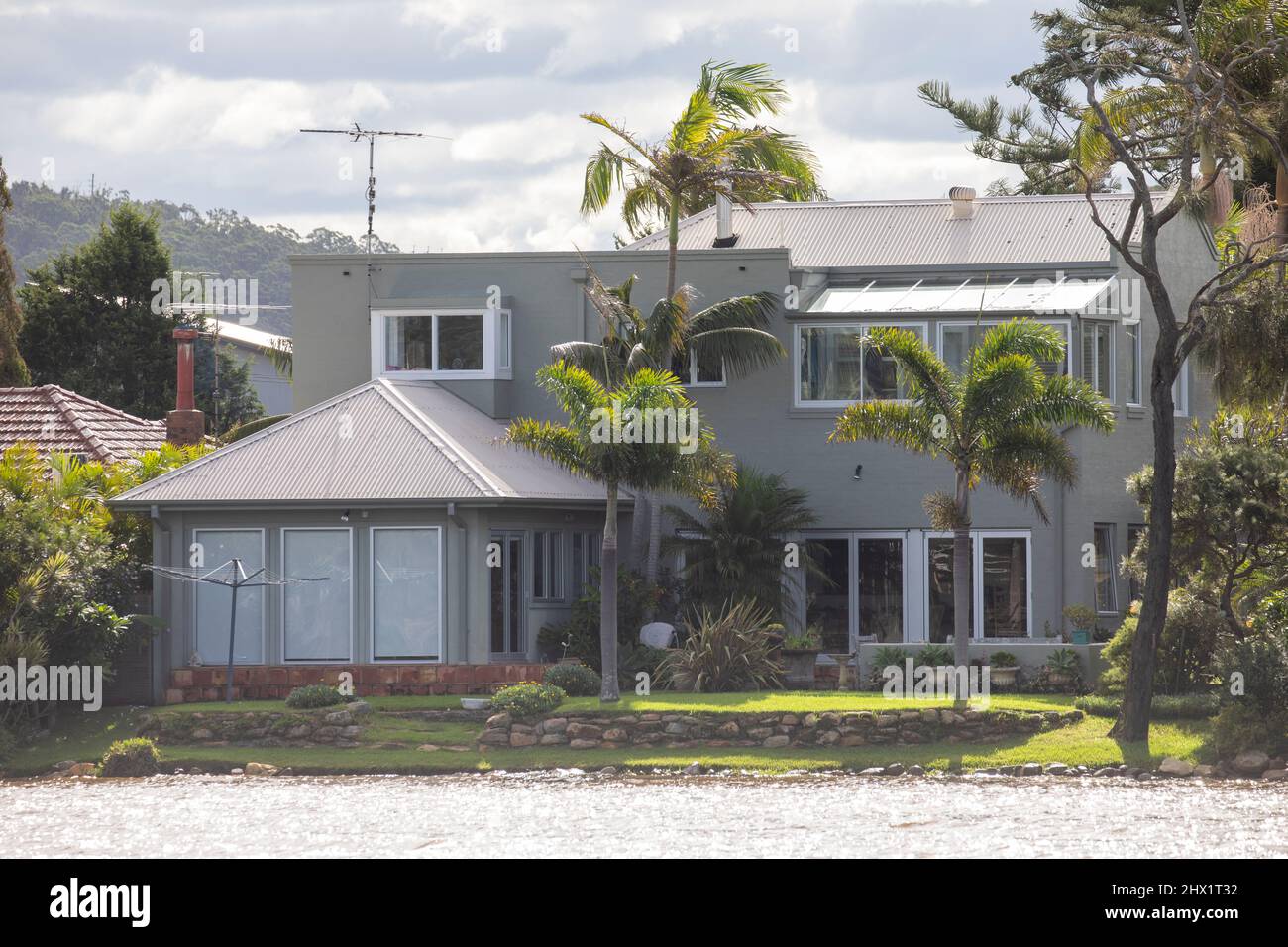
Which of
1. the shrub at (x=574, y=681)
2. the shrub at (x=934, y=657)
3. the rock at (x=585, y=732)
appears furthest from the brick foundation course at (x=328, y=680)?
the shrub at (x=934, y=657)

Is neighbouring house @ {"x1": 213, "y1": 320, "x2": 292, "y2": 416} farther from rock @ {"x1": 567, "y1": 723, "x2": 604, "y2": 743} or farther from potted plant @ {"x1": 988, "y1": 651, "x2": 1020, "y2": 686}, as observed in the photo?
rock @ {"x1": 567, "y1": 723, "x2": 604, "y2": 743}

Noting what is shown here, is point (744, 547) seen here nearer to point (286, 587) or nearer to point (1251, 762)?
point (286, 587)

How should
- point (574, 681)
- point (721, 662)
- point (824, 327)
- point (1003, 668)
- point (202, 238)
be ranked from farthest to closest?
point (202, 238)
point (824, 327)
point (1003, 668)
point (721, 662)
point (574, 681)

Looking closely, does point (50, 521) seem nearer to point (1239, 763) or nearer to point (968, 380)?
point (968, 380)

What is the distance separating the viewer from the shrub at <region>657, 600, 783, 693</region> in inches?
995

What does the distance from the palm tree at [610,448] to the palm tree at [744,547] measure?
408cm

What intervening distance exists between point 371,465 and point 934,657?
8.53 meters

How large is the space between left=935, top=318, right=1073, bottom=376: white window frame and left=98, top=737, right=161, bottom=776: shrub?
1348 cm

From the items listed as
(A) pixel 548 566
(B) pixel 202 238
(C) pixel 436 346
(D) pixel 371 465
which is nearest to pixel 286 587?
(D) pixel 371 465

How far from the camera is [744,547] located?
92.6 feet

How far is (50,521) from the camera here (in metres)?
24.6

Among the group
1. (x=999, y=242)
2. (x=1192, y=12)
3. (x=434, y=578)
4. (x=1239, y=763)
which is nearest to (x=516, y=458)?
(x=434, y=578)

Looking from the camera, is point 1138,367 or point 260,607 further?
point 1138,367

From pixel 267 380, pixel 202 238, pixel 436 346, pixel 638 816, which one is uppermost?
pixel 202 238
